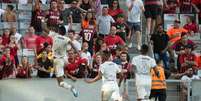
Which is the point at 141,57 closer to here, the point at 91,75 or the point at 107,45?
the point at 91,75

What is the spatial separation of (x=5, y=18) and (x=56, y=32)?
500 centimetres

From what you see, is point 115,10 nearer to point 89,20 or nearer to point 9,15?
point 89,20

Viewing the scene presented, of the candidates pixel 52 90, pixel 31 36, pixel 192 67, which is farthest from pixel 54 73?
pixel 192 67

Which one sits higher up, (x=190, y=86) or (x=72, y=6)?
(x=72, y=6)

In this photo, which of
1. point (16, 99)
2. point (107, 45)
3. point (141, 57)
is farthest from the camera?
point (107, 45)

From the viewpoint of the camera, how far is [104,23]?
25.8m

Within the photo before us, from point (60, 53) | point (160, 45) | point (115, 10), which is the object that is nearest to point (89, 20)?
point (115, 10)

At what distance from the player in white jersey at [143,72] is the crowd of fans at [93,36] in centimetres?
177

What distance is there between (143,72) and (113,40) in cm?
451

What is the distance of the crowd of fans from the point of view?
22672 mm

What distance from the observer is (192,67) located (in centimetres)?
2358

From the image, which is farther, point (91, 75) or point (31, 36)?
point (31, 36)

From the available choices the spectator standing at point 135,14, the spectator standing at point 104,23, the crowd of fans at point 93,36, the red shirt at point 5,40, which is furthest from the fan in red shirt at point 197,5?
the red shirt at point 5,40

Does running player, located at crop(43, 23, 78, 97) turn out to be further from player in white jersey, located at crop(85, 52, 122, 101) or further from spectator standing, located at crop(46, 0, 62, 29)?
spectator standing, located at crop(46, 0, 62, 29)
